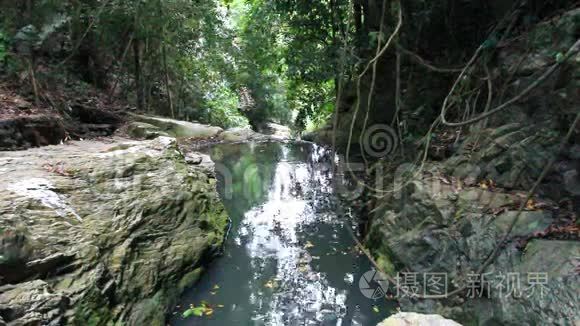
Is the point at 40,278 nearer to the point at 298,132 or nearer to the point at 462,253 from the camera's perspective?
the point at 462,253

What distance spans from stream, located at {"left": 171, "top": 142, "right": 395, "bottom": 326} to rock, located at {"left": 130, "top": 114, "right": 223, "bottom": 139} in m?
1.29

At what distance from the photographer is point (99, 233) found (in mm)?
3760

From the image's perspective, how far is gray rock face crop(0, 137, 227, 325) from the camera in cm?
292

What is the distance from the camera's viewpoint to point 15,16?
6.46m

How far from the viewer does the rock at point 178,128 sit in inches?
365

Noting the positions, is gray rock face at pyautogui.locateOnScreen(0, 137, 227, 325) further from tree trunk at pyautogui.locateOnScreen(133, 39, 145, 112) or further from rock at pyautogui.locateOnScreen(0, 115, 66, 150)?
tree trunk at pyautogui.locateOnScreen(133, 39, 145, 112)

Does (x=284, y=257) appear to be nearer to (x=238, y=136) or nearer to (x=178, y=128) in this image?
(x=178, y=128)

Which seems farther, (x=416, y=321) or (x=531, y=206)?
(x=531, y=206)

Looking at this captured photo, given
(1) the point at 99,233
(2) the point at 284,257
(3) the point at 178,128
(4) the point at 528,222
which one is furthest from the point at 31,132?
(4) the point at 528,222

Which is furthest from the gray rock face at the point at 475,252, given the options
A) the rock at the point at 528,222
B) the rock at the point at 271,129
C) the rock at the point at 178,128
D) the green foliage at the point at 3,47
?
the rock at the point at 271,129

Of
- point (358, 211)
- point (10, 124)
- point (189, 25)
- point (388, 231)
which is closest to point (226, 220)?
point (358, 211)

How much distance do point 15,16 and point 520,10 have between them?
7.07m

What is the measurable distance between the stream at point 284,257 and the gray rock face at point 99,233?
1.34ft

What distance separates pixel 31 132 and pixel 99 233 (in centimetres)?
260
